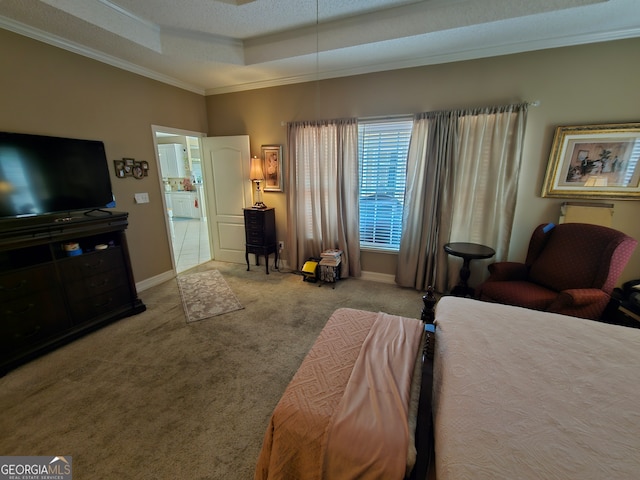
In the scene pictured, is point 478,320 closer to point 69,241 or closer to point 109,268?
point 109,268

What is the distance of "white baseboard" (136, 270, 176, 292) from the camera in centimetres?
342

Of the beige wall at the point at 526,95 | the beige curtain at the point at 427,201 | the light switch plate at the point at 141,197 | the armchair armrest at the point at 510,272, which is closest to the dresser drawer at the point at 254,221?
the light switch plate at the point at 141,197

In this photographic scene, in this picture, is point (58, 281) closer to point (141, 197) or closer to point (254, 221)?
point (141, 197)

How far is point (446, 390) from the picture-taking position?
3.60 feet

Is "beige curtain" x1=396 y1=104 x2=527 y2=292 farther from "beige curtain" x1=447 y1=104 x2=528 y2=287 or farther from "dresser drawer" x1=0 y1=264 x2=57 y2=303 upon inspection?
"dresser drawer" x1=0 y1=264 x2=57 y2=303

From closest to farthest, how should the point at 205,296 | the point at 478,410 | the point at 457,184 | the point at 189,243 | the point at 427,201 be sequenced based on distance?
the point at 478,410
the point at 457,184
the point at 427,201
the point at 205,296
the point at 189,243

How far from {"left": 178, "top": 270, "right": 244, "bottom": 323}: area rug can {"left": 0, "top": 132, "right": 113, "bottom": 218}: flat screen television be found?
142 centimetres

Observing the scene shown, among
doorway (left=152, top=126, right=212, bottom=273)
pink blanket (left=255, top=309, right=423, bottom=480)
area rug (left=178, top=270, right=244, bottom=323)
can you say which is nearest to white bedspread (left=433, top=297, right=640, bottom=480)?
pink blanket (left=255, top=309, right=423, bottom=480)

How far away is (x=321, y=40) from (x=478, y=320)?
303 cm

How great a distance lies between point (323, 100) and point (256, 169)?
139cm

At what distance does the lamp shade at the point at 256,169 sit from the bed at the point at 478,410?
3.06 m

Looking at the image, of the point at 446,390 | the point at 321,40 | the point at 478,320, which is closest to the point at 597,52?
the point at 321,40

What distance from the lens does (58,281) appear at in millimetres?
2260

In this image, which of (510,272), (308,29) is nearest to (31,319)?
(308,29)
